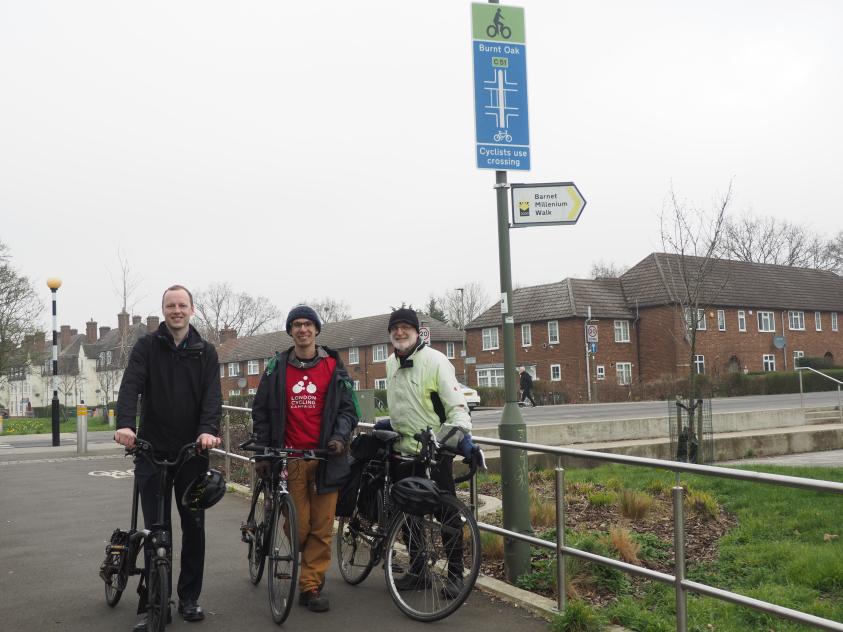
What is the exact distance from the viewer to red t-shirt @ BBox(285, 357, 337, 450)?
210 inches

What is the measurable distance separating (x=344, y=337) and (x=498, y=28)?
68830 millimetres

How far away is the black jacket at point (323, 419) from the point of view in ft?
17.3

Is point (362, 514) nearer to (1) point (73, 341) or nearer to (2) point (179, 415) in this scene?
(2) point (179, 415)

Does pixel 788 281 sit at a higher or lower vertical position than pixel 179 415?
higher

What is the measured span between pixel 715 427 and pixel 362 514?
1263cm

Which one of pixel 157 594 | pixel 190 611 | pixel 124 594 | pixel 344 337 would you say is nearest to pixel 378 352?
pixel 344 337

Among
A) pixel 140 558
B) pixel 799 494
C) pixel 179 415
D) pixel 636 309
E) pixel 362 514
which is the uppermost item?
pixel 636 309

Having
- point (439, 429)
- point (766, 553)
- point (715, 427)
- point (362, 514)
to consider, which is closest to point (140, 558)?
point (362, 514)

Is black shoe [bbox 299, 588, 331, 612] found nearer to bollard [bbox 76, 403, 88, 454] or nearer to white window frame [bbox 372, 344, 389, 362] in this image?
bollard [bbox 76, 403, 88, 454]

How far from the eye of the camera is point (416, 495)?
4.98 metres

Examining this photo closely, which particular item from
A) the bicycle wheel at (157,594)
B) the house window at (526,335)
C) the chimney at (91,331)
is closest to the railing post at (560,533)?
the bicycle wheel at (157,594)

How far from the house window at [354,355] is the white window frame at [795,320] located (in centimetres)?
3369

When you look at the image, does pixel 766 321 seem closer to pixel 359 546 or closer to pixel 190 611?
pixel 359 546

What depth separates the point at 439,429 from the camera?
5.45 m
